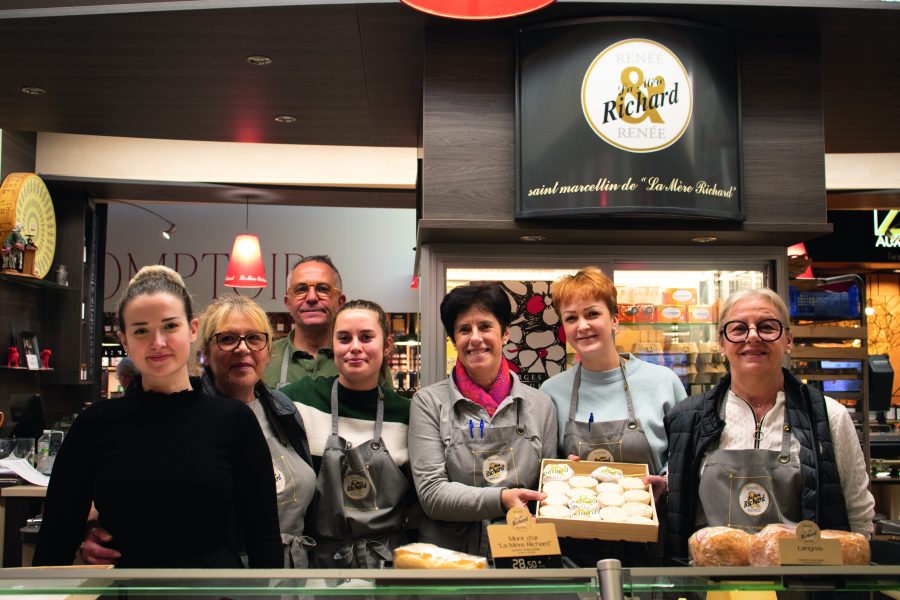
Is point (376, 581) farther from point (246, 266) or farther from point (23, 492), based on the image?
point (246, 266)

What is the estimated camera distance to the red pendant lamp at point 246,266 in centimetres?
789

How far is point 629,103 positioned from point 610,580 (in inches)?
102

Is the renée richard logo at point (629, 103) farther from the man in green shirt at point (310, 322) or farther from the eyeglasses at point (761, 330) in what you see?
the eyeglasses at point (761, 330)

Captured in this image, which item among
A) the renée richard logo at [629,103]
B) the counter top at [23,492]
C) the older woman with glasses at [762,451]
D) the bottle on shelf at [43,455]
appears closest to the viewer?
the older woman with glasses at [762,451]

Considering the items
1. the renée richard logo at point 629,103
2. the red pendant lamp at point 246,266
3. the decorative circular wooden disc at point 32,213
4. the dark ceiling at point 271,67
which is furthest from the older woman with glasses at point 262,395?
the red pendant lamp at point 246,266

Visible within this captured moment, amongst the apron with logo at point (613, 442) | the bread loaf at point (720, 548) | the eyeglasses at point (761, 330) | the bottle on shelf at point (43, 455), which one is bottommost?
the bottle on shelf at point (43, 455)

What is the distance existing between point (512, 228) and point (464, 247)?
35cm

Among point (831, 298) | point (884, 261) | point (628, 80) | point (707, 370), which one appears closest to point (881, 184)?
point (884, 261)

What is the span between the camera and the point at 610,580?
1450 millimetres

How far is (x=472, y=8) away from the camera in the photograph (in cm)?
244

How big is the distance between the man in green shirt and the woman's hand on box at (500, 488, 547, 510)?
1341 millimetres

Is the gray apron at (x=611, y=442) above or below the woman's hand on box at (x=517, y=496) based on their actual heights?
above

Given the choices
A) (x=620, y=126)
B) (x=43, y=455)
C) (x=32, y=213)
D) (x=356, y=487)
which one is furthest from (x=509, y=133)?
(x=32, y=213)

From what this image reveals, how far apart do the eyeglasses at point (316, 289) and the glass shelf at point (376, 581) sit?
2.07 m
